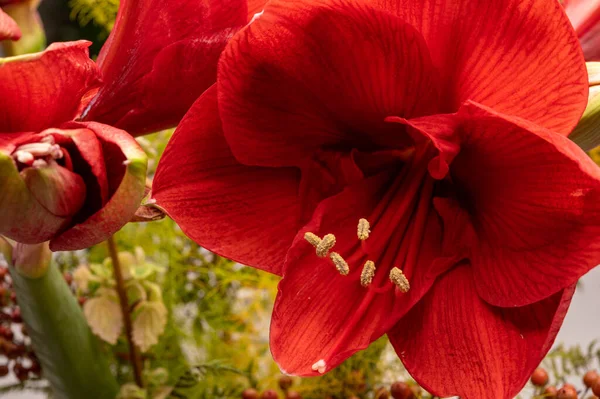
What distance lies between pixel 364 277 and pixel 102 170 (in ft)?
0.53

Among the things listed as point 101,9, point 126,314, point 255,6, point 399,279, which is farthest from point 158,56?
point 101,9

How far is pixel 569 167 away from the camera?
1.22ft

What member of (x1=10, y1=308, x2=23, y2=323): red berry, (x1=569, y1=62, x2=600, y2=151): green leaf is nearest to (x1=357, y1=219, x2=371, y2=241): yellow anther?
(x1=569, y1=62, x2=600, y2=151): green leaf

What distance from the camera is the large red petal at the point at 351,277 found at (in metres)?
0.44

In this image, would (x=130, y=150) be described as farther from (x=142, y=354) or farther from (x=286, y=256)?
(x=142, y=354)

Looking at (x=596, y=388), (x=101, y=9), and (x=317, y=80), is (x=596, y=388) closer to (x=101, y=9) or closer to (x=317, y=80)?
(x=317, y=80)

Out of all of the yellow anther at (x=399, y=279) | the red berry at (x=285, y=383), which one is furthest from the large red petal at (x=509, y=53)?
the red berry at (x=285, y=383)

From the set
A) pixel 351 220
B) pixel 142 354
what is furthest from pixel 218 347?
Answer: pixel 351 220

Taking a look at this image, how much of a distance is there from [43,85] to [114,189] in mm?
62

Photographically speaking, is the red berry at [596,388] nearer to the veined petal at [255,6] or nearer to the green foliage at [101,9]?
the veined petal at [255,6]

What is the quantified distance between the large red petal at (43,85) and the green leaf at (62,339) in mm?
163

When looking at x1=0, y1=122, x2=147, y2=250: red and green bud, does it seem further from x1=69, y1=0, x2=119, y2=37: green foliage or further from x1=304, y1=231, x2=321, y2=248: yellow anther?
x1=69, y1=0, x2=119, y2=37: green foliage

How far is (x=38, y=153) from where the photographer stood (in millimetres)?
338

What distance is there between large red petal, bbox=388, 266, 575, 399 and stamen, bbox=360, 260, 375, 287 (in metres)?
0.04
